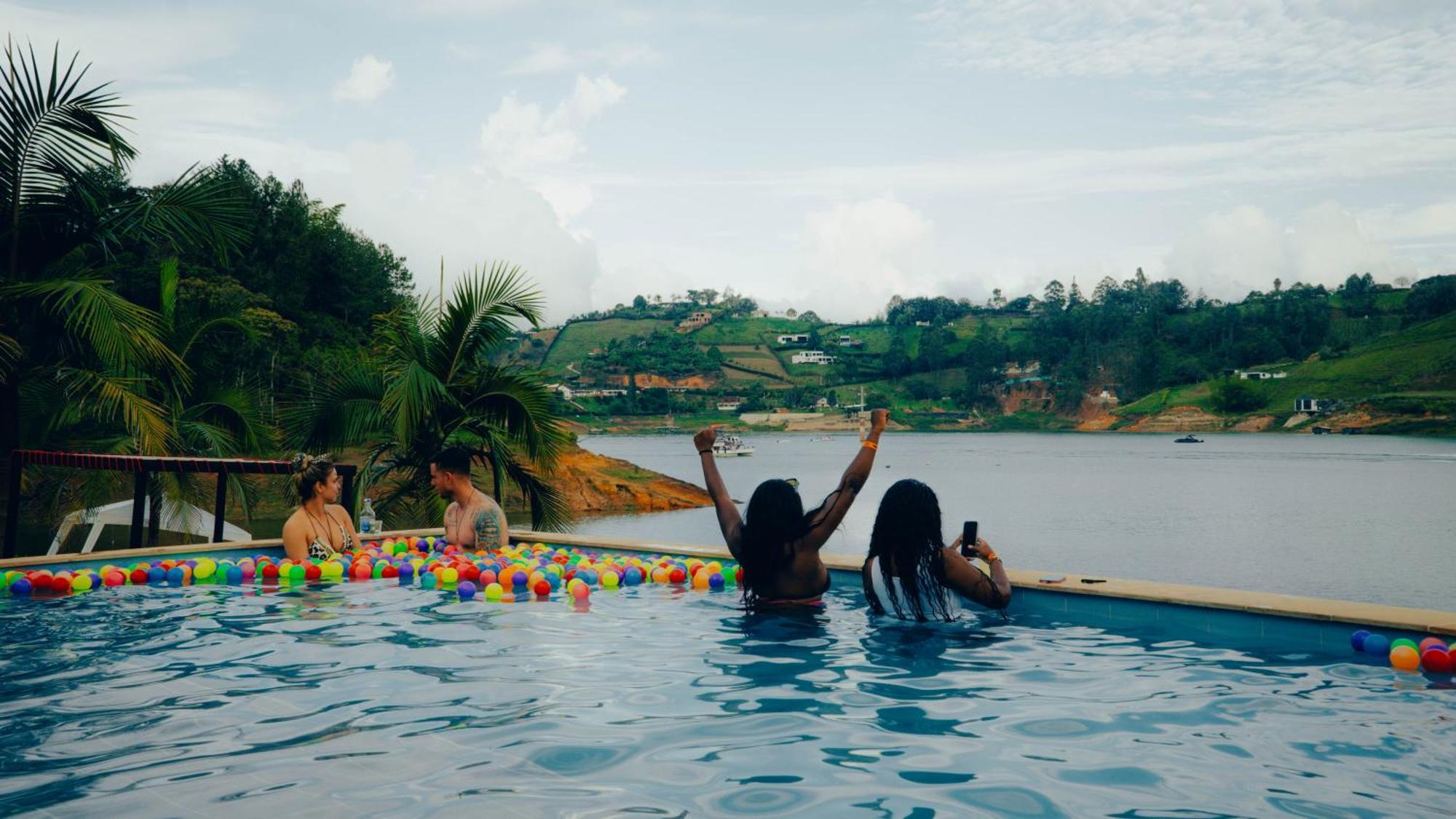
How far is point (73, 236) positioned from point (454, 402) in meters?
5.19

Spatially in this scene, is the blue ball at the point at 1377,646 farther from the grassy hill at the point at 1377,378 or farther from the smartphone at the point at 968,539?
the grassy hill at the point at 1377,378

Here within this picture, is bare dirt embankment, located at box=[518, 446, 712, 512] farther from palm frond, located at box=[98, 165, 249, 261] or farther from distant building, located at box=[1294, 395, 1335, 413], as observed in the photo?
distant building, located at box=[1294, 395, 1335, 413]

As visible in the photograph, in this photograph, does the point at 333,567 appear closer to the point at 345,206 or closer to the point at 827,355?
the point at 345,206

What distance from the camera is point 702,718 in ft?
18.1

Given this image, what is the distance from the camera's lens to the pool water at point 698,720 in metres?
4.26

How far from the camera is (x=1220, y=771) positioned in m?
4.63

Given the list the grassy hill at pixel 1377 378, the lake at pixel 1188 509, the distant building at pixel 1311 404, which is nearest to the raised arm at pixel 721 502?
the lake at pixel 1188 509

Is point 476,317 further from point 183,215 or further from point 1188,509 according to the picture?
point 1188,509

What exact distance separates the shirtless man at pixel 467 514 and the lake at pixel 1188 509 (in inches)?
691

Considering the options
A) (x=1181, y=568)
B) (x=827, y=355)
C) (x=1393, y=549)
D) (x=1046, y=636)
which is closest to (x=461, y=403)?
(x=1046, y=636)

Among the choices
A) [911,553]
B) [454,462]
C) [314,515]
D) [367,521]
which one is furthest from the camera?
[367,521]

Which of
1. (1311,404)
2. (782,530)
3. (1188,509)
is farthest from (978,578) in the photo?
(1311,404)

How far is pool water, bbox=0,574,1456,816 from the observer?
4.26 metres

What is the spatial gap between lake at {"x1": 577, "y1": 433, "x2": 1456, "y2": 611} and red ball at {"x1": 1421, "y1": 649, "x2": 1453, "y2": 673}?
71.3 feet
